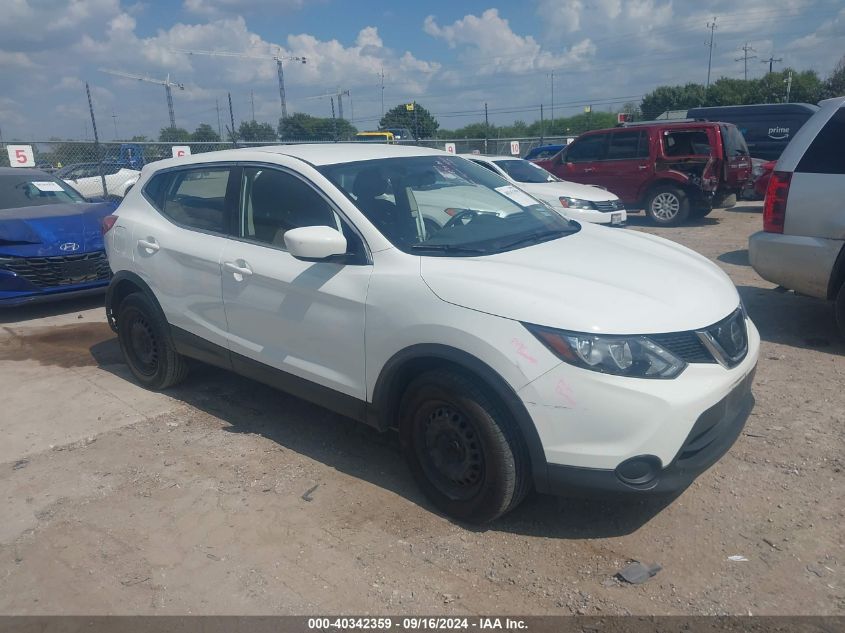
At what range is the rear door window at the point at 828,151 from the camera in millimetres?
5457

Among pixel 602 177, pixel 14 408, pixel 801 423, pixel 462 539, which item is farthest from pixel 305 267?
pixel 602 177

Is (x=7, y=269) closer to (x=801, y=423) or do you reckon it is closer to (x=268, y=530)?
(x=268, y=530)

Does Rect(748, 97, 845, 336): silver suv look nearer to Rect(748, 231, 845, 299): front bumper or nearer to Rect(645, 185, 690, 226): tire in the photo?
Rect(748, 231, 845, 299): front bumper

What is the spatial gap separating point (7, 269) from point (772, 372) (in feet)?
23.6

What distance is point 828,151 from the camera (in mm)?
5516

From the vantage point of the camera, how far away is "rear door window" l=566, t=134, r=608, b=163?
14680mm

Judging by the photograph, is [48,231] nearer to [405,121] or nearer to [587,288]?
[587,288]

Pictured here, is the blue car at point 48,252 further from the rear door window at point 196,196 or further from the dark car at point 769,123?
the dark car at point 769,123

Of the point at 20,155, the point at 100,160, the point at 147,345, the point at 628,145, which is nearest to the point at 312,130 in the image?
the point at 100,160

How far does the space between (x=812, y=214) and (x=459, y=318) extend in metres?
3.93

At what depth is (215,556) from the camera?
3.22 meters

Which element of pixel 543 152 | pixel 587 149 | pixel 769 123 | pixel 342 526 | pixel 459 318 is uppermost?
pixel 769 123

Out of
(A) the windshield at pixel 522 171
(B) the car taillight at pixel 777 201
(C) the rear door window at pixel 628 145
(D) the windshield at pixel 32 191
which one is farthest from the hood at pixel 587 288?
(C) the rear door window at pixel 628 145

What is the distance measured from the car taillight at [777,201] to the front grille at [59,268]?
6325 mm
